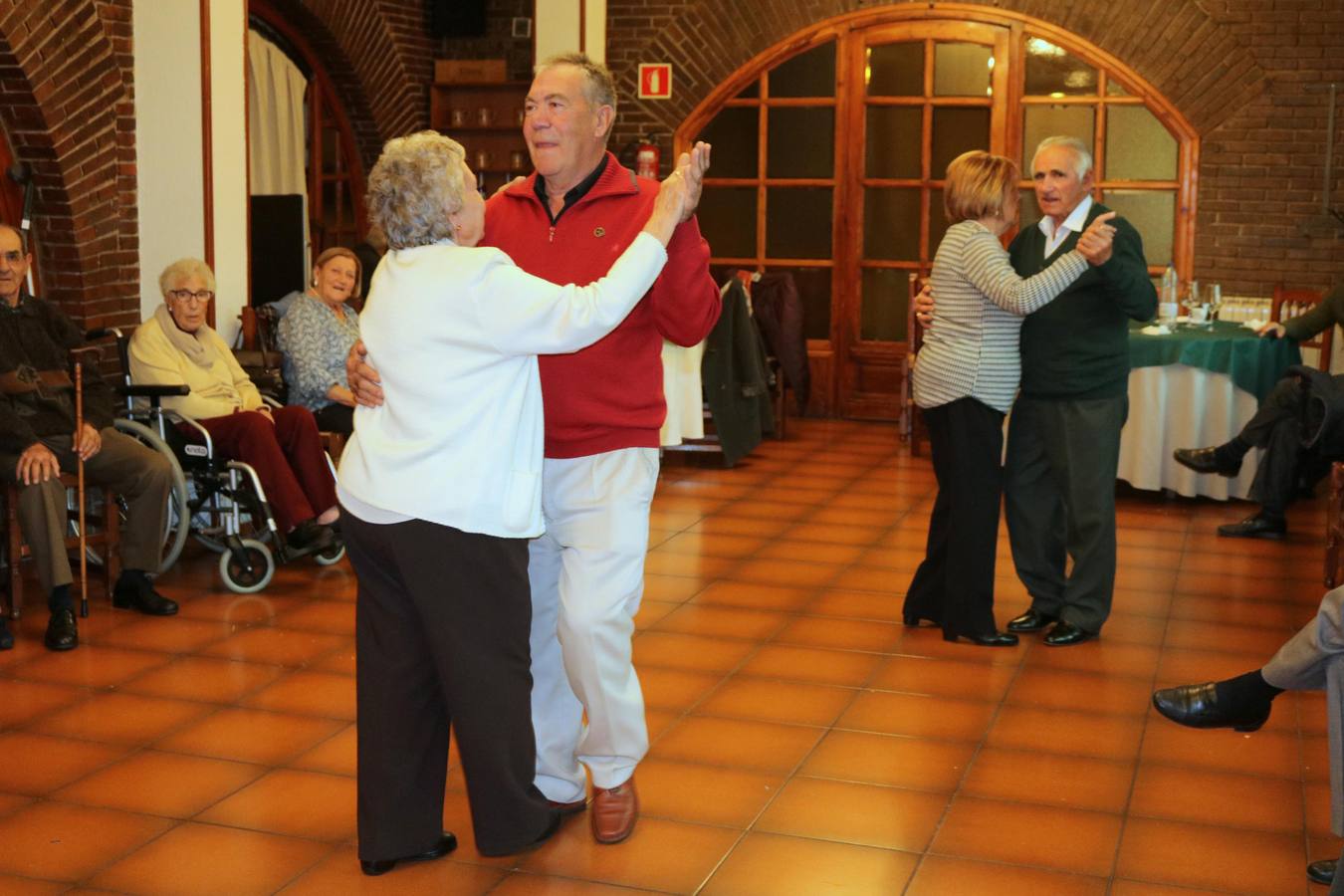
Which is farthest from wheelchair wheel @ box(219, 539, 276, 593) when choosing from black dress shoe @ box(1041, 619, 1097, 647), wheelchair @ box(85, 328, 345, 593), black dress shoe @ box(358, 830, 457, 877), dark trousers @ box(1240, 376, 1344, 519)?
dark trousers @ box(1240, 376, 1344, 519)

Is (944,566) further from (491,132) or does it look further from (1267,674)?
(491,132)

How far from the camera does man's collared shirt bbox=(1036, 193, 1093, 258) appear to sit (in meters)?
4.60

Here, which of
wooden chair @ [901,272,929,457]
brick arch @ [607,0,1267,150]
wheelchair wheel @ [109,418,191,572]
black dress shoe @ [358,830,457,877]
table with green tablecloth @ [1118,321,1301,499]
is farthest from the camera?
brick arch @ [607,0,1267,150]

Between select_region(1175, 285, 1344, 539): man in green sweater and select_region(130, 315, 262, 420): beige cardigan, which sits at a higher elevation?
select_region(130, 315, 262, 420): beige cardigan

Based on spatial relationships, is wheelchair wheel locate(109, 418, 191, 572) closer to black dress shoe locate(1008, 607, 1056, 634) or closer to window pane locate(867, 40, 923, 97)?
black dress shoe locate(1008, 607, 1056, 634)

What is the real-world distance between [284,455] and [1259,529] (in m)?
3.88

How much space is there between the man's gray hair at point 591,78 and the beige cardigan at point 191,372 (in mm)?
2880

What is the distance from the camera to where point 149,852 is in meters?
3.20

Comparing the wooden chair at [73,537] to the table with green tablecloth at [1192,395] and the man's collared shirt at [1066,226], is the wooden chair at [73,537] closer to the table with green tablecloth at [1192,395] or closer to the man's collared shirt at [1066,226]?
the man's collared shirt at [1066,226]

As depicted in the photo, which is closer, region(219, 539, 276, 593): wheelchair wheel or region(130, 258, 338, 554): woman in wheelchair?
region(219, 539, 276, 593): wheelchair wheel

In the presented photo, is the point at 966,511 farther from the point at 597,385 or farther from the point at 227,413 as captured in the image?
the point at 227,413

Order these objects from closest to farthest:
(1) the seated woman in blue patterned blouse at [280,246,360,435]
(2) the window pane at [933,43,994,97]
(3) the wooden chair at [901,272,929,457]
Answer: (1) the seated woman in blue patterned blouse at [280,246,360,435]
(3) the wooden chair at [901,272,929,457]
(2) the window pane at [933,43,994,97]

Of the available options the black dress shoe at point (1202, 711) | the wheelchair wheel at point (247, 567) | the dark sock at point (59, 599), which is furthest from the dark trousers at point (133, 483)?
the black dress shoe at point (1202, 711)

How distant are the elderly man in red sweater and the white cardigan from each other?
0.89 ft
